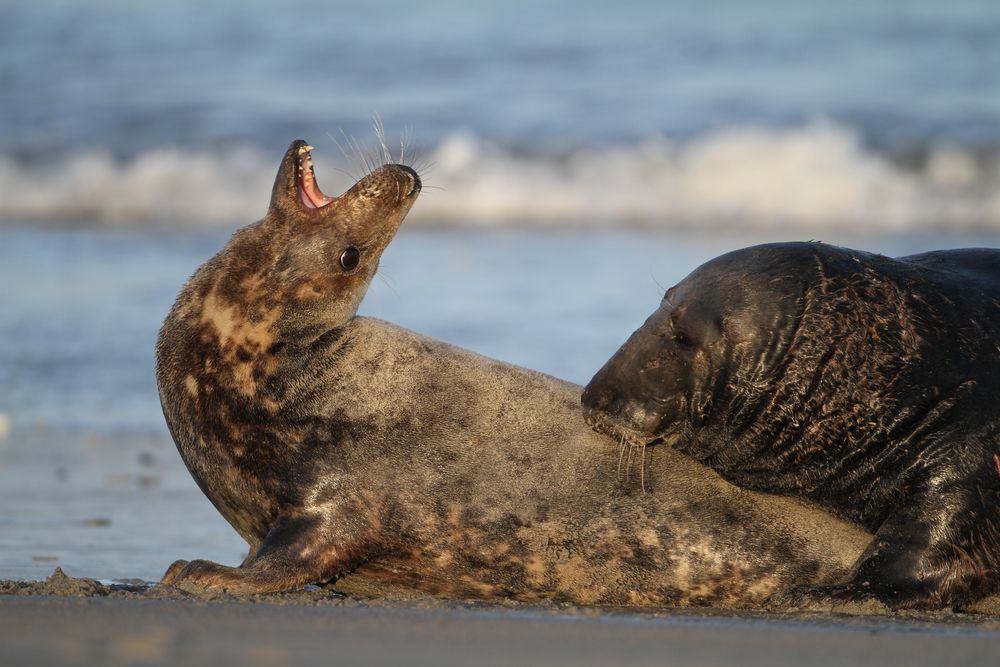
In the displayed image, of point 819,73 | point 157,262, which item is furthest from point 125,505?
point 819,73

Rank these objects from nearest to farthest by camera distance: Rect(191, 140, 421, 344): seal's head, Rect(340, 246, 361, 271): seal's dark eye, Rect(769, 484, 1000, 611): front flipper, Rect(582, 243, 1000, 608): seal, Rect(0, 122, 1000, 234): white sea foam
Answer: Rect(769, 484, 1000, 611): front flipper
Rect(582, 243, 1000, 608): seal
Rect(191, 140, 421, 344): seal's head
Rect(340, 246, 361, 271): seal's dark eye
Rect(0, 122, 1000, 234): white sea foam

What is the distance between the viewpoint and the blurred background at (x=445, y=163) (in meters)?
9.85

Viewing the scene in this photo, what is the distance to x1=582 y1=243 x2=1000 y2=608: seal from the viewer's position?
578cm

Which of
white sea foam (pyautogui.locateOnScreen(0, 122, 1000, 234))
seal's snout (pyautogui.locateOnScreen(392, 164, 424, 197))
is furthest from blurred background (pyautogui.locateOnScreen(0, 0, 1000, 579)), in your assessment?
seal's snout (pyautogui.locateOnScreen(392, 164, 424, 197))

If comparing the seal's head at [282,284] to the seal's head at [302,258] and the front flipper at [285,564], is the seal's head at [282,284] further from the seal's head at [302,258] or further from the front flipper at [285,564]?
the front flipper at [285,564]

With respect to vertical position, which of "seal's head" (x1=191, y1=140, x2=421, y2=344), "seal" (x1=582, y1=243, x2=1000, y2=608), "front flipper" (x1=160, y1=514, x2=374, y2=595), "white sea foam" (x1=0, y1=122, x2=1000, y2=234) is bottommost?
"front flipper" (x1=160, y1=514, x2=374, y2=595)

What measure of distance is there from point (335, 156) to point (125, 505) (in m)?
11.7

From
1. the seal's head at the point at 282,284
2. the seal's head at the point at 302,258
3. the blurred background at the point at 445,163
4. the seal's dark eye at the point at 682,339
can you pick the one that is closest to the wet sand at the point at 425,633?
the seal's head at the point at 282,284

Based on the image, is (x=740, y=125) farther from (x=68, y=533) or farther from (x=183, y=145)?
(x=68, y=533)

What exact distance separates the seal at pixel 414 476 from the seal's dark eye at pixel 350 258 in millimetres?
41

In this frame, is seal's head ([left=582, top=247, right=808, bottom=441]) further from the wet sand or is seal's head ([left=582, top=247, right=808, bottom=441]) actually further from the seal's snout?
the seal's snout

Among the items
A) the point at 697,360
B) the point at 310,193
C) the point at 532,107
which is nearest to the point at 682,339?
the point at 697,360

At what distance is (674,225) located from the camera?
17.4 metres

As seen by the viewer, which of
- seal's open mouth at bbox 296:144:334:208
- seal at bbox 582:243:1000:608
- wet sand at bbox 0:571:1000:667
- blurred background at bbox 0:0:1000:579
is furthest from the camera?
blurred background at bbox 0:0:1000:579
